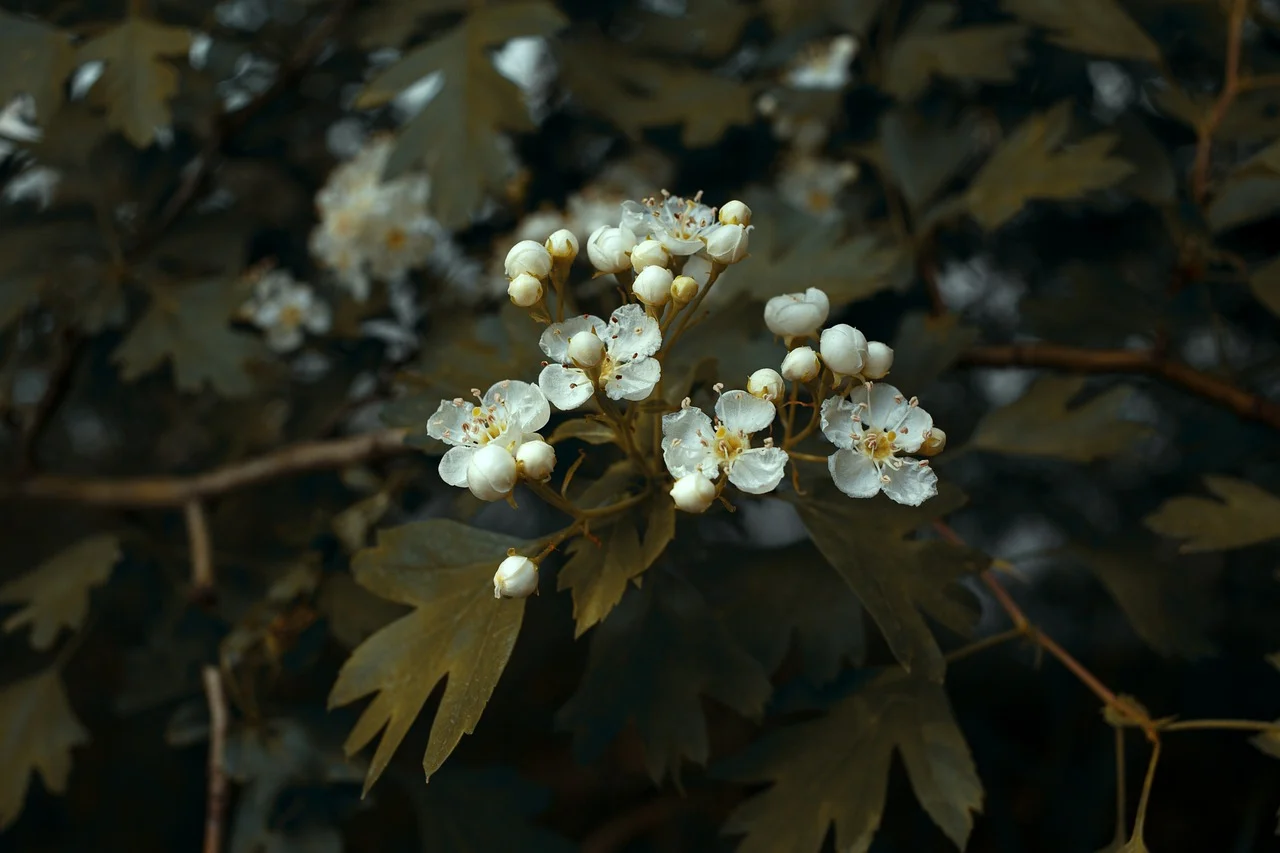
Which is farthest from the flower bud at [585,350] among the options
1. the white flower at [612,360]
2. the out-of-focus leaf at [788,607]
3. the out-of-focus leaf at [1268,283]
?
the out-of-focus leaf at [1268,283]

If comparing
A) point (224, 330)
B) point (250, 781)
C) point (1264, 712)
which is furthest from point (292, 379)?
point (1264, 712)

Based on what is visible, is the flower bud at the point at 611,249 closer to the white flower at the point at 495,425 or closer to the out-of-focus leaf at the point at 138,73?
the white flower at the point at 495,425

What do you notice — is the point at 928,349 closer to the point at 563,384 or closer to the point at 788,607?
the point at 788,607

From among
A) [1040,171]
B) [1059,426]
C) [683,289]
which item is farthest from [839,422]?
[1040,171]

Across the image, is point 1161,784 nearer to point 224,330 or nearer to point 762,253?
point 762,253

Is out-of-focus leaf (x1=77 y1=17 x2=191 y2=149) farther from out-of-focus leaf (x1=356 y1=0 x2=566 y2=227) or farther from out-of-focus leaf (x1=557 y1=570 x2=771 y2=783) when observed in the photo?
out-of-focus leaf (x1=557 y1=570 x2=771 y2=783)

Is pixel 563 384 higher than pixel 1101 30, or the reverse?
pixel 563 384
